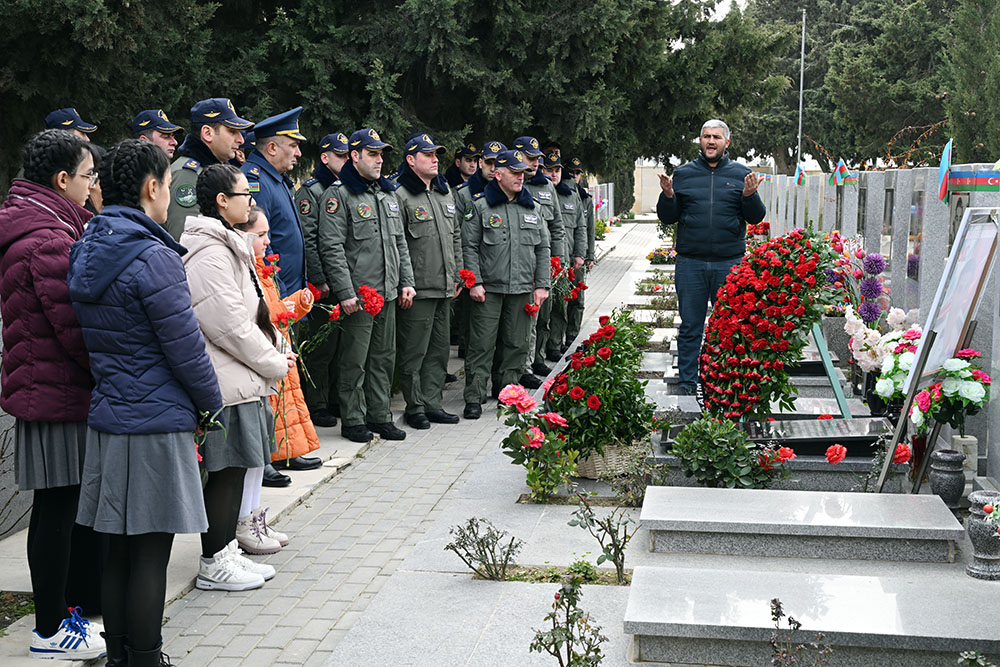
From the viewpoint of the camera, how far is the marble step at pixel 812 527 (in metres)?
5.35

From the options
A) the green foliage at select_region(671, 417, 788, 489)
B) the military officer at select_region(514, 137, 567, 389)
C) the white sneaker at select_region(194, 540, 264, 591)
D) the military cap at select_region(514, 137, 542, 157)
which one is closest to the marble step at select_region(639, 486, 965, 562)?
the green foliage at select_region(671, 417, 788, 489)

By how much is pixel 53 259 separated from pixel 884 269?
7.19 metres

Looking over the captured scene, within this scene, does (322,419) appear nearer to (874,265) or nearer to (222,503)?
(222,503)

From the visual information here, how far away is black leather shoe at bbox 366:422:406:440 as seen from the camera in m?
8.41

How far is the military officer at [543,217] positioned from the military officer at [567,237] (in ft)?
1.79

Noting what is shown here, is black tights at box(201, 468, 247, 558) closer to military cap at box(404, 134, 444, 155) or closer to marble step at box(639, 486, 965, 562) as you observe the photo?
marble step at box(639, 486, 965, 562)

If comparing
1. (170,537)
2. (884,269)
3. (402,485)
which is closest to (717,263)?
(884,269)

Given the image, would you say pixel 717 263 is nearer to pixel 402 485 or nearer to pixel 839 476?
pixel 839 476

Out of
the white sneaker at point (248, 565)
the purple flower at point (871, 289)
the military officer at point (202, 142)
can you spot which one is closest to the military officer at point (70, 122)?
the military officer at point (202, 142)

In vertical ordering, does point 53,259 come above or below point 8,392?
above

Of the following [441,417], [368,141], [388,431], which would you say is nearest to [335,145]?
[368,141]

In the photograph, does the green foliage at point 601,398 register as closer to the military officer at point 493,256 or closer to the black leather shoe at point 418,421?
the black leather shoe at point 418,421

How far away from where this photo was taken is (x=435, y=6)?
43.2 feet

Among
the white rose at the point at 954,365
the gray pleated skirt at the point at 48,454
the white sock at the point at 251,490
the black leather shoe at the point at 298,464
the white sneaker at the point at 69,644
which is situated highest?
the gray pleated skirt at the point at 48,454
